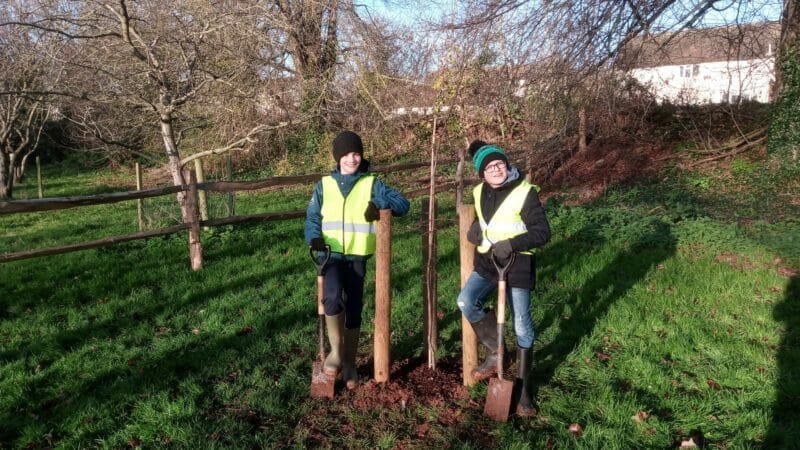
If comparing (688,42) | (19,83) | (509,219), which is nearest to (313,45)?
(19,83)

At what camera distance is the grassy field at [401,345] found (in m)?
3.26

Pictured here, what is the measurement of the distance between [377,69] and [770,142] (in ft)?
30.3

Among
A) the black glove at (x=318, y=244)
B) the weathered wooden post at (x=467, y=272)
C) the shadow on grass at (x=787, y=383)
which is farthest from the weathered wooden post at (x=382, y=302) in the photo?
the shadow on grass at (x=787, y=383)

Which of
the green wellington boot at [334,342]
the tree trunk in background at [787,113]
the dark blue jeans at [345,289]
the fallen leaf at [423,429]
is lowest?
the fallen leaf at [423,429]

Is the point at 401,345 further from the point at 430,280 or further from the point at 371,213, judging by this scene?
the point at 371,213

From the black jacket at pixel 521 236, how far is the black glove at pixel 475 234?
93 mm

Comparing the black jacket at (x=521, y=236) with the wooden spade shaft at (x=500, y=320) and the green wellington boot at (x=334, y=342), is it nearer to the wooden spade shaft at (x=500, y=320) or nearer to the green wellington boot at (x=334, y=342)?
the wooden spade shaft at (x=500, y=320)

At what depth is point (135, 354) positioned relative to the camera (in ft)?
14.4

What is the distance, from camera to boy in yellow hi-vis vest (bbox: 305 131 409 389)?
3.45 m

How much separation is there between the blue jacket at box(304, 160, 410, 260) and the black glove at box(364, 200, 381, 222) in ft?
0.16

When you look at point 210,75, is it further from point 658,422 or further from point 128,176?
point 128,176

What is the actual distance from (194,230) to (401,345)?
11.7ft

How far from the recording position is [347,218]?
3463mm

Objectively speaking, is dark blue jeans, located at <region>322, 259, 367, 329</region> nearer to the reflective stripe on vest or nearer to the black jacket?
the reflective stripe on vest
